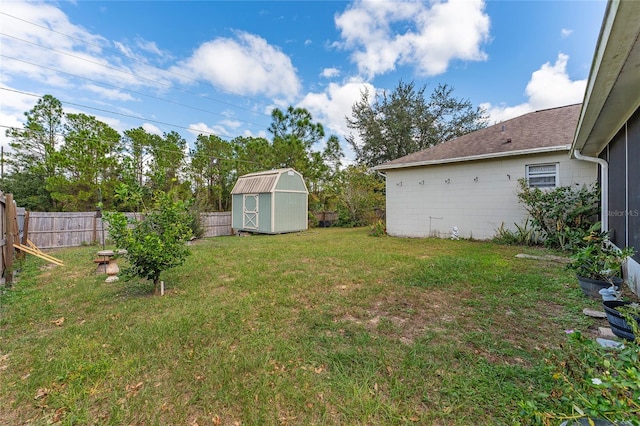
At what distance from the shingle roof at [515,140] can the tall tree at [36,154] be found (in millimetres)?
17011

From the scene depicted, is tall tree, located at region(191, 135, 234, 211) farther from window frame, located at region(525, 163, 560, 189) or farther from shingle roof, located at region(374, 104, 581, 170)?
window frame, located at region(525, 163, 560, 189)

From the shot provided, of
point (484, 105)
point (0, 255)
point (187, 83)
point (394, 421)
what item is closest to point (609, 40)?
point (394, 421)

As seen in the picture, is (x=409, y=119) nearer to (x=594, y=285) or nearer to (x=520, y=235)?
(x=520, y=235)

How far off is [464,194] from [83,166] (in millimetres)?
17998

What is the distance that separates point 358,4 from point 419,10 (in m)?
2.07

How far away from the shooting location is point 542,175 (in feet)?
24.3

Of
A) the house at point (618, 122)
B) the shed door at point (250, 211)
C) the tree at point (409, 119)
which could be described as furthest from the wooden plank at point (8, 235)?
the tree at point (409, 119)

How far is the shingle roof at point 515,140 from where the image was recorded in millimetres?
7355

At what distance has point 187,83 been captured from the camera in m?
14.2

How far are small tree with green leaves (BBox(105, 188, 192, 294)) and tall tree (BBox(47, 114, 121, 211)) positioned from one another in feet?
42.1

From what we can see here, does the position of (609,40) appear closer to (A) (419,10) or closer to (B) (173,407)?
(B) (173,407)

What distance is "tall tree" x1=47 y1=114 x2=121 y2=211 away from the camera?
13.9 meters

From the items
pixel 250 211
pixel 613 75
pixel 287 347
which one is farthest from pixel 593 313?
pixel 250 211

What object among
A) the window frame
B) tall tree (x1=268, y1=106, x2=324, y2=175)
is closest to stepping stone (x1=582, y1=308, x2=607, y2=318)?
the window frame
